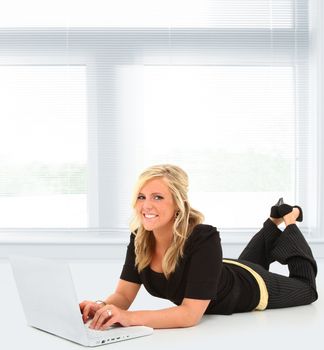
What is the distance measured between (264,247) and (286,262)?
0.19m

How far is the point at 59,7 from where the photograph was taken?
13.8ft

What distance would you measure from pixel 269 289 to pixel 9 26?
2353 millimetres

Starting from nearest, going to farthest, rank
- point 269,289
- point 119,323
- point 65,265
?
point 65,265 < point 119,323 < point 269,289

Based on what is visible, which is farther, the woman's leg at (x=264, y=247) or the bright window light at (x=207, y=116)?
the bright window light at (x=207, y=116)

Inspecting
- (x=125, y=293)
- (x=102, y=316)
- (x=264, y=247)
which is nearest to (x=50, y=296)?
(x=102, y=316)

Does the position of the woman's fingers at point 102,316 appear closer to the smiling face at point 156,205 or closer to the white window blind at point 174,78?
the smiling face at point 156,205

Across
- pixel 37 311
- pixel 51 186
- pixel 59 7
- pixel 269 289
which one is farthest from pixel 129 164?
pixel 37 311

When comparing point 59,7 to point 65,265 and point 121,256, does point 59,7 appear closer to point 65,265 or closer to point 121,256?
point 121,256

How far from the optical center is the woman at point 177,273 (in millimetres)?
2287

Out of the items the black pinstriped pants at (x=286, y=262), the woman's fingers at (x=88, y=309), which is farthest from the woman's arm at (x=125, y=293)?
the black pinstriped pants at (x=286, y=262)

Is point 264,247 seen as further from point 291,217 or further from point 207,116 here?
point 207,116

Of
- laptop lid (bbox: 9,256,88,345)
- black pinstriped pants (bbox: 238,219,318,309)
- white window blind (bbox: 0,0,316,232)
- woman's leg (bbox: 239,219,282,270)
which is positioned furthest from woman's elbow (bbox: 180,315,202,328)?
white window blind (bbox: 0,0,316,232)

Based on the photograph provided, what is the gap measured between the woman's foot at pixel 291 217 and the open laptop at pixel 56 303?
113cm

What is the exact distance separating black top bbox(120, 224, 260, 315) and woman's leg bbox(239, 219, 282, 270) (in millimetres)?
476
